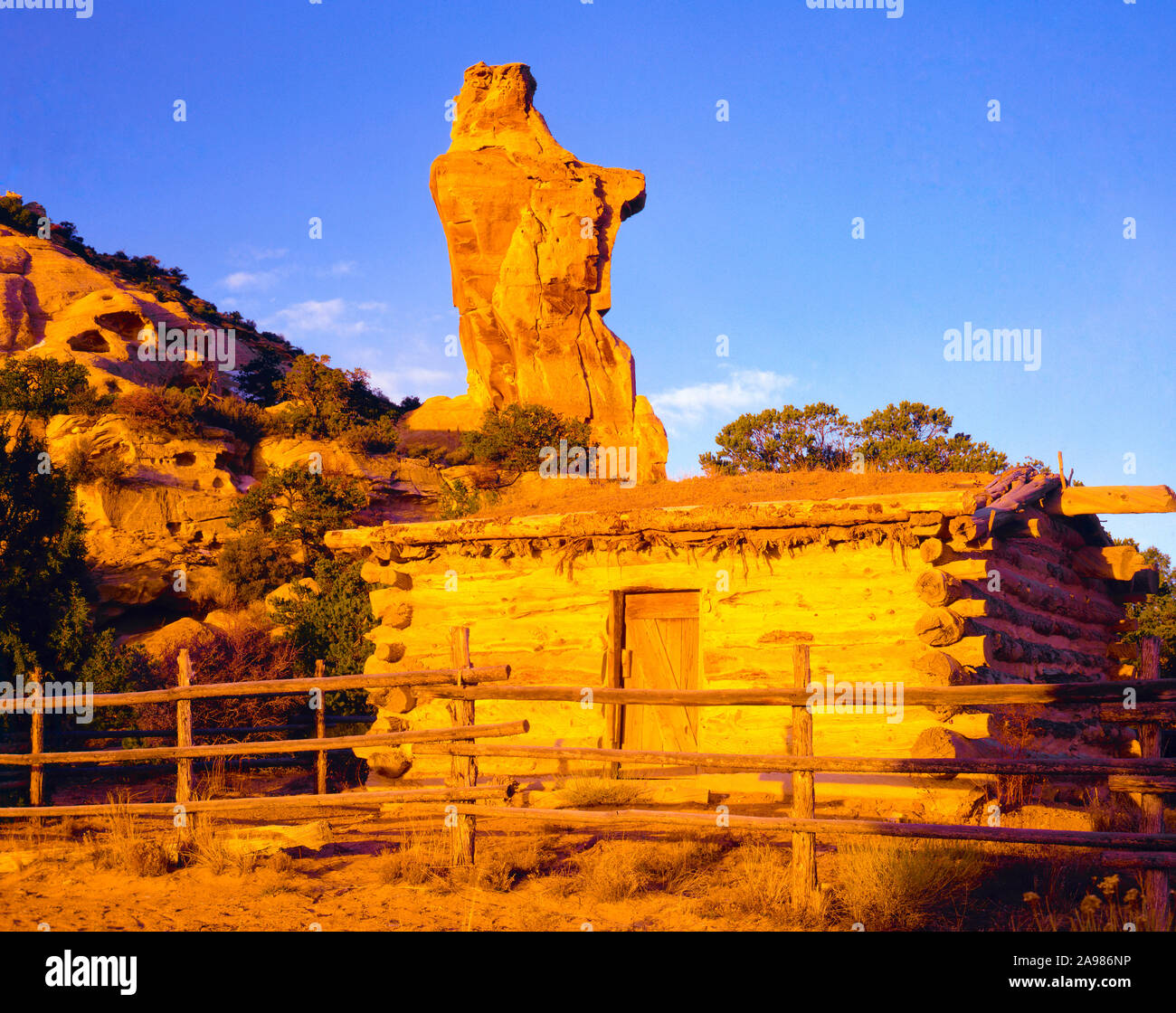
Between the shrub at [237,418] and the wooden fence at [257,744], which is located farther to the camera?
the shrub at [237,418]

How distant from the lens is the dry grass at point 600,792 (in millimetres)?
8367

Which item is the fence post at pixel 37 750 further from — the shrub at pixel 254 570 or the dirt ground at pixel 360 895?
the shrub at pixel 254 570

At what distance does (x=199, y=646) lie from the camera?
50.0 feet

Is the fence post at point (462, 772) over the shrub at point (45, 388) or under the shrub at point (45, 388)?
under

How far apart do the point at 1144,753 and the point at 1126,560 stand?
7.35m

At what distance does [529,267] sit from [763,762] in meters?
36.0

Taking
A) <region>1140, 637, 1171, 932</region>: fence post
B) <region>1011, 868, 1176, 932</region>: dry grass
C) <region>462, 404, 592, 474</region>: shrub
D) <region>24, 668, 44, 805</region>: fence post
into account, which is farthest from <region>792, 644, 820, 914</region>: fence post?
<region>462, 404, 592, 474</region>: shrub

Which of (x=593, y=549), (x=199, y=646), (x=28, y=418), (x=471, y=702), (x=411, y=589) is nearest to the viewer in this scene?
(x=471, y=702)

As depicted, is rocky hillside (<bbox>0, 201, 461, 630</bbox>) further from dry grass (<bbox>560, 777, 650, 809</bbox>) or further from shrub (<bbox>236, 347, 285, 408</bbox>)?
dry grass (<bbox>560, 777, 650, 809</bbox>)

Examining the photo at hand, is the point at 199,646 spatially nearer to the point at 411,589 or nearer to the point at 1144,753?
the point at 411,589

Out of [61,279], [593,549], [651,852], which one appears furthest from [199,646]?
[61,279]

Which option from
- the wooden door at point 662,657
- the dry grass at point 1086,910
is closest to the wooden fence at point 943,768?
the dry grass at point 1086,910

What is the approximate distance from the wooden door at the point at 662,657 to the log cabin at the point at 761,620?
0.8 inches

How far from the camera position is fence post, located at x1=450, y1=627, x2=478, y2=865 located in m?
6.47
